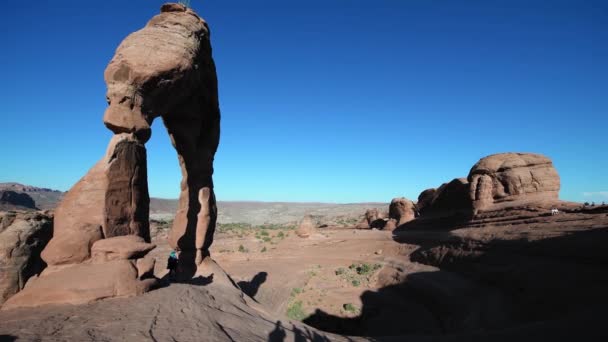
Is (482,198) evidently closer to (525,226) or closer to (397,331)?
(525,226)

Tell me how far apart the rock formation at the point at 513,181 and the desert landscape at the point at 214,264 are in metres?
0.08

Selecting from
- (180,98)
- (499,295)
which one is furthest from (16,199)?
(499,295)

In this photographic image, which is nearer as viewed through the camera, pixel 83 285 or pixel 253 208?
pixel 83 285

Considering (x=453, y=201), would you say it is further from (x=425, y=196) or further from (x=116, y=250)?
(x=116, y=250)

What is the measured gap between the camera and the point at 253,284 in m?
16.1

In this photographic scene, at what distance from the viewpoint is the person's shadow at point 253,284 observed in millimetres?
14750

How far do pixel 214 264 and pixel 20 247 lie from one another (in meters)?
6.03

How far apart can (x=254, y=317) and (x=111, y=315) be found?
9.71 feet

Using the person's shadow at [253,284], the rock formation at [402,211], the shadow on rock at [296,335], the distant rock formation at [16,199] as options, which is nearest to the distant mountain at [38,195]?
the distant rock formation at [16,199]

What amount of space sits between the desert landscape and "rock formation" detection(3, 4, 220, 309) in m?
0.03

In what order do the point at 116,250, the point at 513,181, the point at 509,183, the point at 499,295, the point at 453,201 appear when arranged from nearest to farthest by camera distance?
the point at 116,250
the point at 499,295
the point at 513,181
the point at 509,183
the point at 453,201

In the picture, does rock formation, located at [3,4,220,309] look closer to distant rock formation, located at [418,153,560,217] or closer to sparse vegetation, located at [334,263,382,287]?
sparse vegetation, located at [334,263,382,287]

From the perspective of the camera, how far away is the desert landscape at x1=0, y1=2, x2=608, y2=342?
5738mm

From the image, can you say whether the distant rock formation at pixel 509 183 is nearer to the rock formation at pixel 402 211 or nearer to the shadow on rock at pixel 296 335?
the rock formation at pixel 402 211
